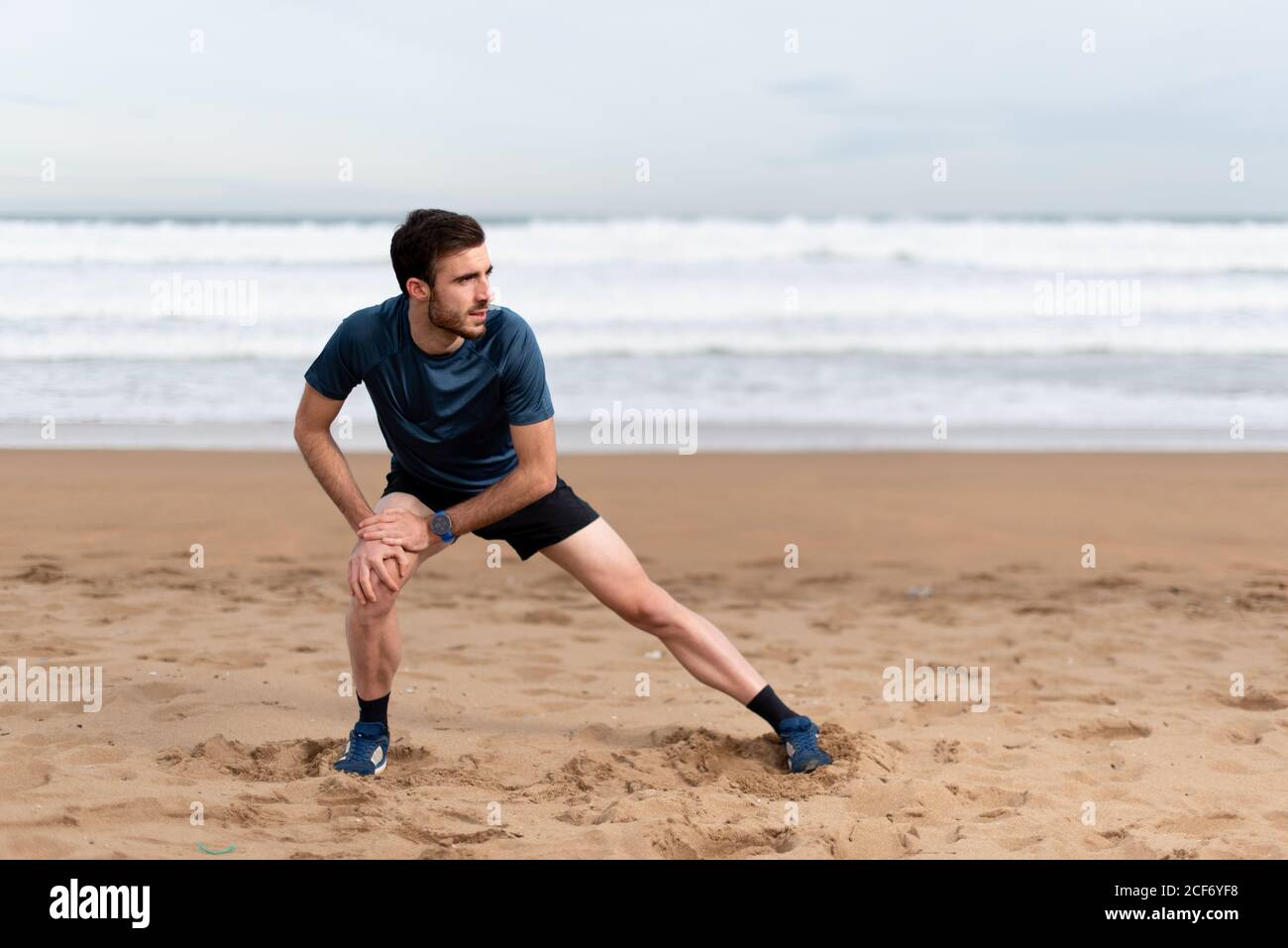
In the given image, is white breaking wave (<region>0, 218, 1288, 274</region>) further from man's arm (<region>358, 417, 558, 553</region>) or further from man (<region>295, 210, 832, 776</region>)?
man's arm (<region>358, 417, 558, 553</region>)

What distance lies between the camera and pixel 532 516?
13.9ft

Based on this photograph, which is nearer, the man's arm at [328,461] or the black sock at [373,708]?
the man's arm at [328,461]

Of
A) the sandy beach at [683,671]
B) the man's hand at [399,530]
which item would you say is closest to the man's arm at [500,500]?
the man's hand at [399,530]

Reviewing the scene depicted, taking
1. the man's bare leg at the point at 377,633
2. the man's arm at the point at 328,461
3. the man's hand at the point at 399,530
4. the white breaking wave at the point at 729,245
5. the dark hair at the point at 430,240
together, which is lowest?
the man's bare leg at the point at 377,633

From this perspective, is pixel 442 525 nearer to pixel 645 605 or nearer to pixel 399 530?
pixel 399 530

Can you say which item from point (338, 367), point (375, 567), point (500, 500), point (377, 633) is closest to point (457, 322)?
point (338, 367)

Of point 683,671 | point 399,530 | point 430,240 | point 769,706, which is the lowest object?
point 683,671

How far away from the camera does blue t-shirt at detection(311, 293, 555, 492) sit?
4.05 m

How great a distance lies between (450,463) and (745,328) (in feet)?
46.8

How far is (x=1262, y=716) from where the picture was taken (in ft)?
16.8

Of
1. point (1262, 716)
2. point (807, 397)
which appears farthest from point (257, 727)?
point (807, 397)

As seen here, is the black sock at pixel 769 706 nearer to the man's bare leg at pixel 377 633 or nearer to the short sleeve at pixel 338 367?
the man's bare leg at pixel 377 633

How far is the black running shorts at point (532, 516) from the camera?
423 centimetres

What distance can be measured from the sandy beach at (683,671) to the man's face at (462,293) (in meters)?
1.50
